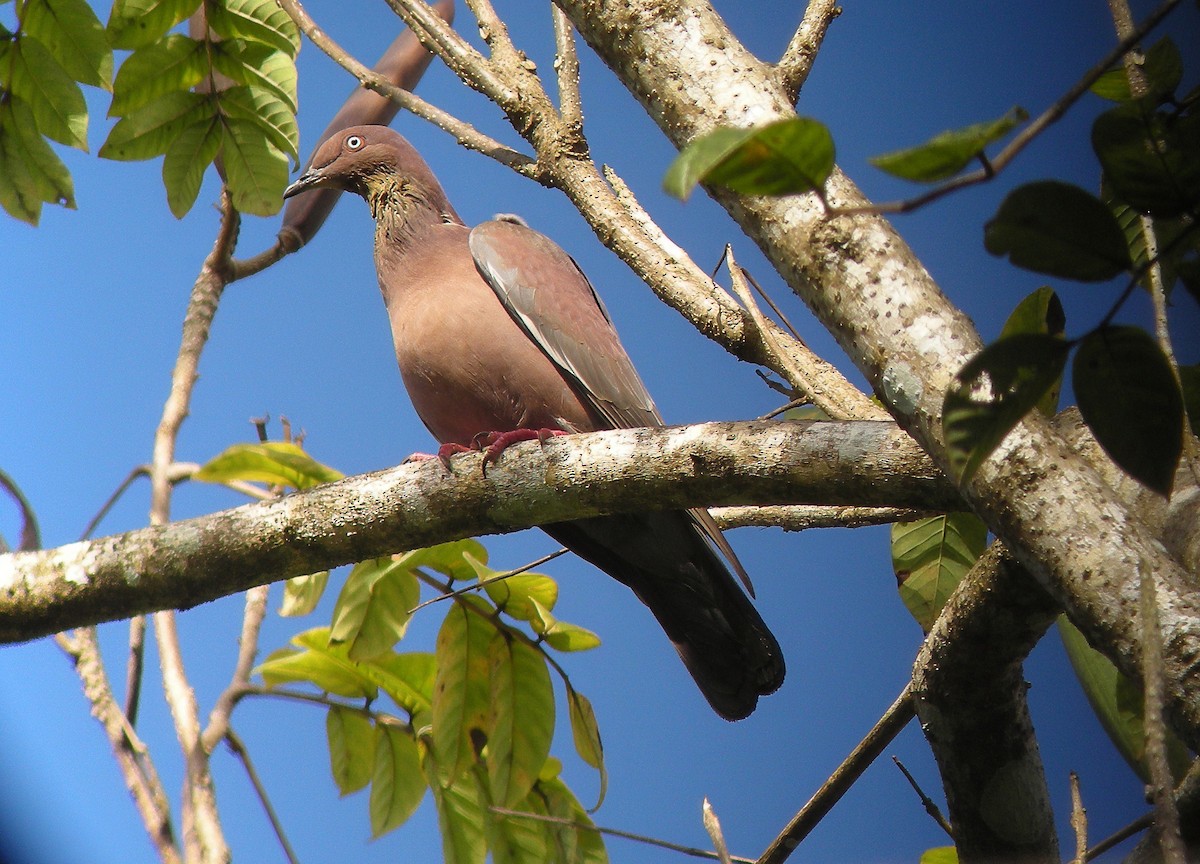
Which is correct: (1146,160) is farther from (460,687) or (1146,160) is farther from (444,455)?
(460,687)

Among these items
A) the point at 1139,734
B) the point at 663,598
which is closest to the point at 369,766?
the point at 663,598

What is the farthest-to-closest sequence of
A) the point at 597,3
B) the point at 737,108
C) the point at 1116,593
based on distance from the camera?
the point at 597,3 → the point at 737,108 → the point at 1116,593

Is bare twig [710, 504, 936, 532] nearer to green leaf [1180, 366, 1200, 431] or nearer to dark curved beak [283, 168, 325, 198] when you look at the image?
green leaf [1180, 366, 1200, 431]

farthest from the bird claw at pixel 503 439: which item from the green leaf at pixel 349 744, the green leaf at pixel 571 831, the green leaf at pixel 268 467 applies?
the green leaf at pixel 571 831

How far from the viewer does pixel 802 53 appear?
192 cm

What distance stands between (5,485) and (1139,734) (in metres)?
2.49

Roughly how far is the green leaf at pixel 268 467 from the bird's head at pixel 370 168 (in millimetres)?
1125

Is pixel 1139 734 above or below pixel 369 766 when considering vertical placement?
below

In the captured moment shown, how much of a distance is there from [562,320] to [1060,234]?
1.80 metres

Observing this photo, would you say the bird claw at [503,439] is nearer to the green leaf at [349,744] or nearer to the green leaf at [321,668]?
the green leaf at [321,668]

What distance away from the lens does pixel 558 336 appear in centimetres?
258

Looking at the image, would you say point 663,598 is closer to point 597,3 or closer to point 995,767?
point 995,767

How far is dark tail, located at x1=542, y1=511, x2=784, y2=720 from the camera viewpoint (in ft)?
8.03

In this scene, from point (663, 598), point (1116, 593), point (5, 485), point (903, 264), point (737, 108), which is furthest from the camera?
point (663, 598)
